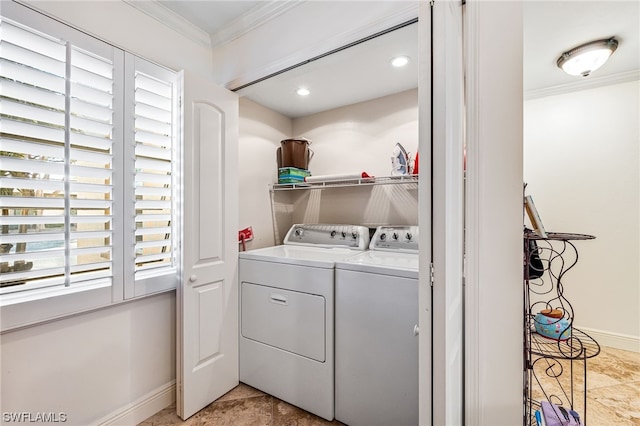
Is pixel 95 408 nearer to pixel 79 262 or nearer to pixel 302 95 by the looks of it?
pixel 79 262

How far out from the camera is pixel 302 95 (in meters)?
2.29

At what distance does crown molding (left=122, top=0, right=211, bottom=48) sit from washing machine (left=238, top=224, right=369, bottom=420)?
1.60 metres

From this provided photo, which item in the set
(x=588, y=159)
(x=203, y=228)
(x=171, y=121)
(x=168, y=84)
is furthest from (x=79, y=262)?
(x=588, y=159)

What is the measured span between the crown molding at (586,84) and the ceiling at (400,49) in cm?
3

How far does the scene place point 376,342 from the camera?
4.60ft

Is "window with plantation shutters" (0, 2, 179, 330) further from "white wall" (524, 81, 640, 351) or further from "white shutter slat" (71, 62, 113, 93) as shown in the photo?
"white wall" (524, 81, 640, 351)

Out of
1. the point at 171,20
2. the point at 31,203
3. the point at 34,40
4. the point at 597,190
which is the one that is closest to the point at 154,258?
the point at 31,203

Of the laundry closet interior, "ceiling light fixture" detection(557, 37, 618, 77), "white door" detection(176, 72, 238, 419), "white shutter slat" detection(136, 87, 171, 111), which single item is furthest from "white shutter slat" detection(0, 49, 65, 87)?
"ceiling light fixture" detection(557, 37, 618, 77)

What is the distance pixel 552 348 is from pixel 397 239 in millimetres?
1164

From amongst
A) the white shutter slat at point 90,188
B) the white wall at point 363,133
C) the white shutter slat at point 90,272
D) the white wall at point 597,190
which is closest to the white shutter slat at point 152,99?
the white shutter slat at point 90,188

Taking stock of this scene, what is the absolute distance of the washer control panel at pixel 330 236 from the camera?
6.86 feet

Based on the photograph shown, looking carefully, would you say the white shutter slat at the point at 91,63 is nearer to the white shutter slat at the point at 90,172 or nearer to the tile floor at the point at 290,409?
the white shutter slat at the point at 90,172

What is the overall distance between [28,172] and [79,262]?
48cm

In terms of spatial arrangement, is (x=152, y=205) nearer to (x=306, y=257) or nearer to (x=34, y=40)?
(x=34, y=40)
